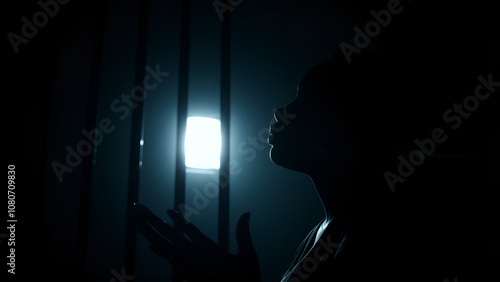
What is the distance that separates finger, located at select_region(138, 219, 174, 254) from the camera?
0.70m

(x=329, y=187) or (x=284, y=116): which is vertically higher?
(x=284, y=116)

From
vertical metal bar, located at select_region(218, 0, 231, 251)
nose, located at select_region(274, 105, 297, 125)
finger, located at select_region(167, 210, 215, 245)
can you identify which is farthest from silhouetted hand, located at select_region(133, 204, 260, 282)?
vertical metal bar, located at select_region(218, 0, 231, 251)

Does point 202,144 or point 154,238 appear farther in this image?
point 202,144

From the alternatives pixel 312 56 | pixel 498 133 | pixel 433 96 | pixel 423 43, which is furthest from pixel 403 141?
pixel 312 56

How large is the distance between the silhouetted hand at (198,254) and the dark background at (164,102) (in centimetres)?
126

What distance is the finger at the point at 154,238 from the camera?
0.70 metres

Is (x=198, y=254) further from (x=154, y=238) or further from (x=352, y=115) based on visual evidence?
(x=352, y=115)

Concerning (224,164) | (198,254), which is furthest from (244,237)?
(224,164)

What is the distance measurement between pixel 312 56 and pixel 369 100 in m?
1.98

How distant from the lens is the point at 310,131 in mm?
824

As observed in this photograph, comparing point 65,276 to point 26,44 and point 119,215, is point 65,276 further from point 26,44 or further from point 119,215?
point 26,44

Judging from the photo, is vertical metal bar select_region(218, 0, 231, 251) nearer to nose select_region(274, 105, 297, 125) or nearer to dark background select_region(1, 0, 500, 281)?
nose select_region(274, 105, 297, 125)

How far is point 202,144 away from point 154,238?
139cm

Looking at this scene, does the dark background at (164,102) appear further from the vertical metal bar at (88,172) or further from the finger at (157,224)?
the finger at (157,224)
